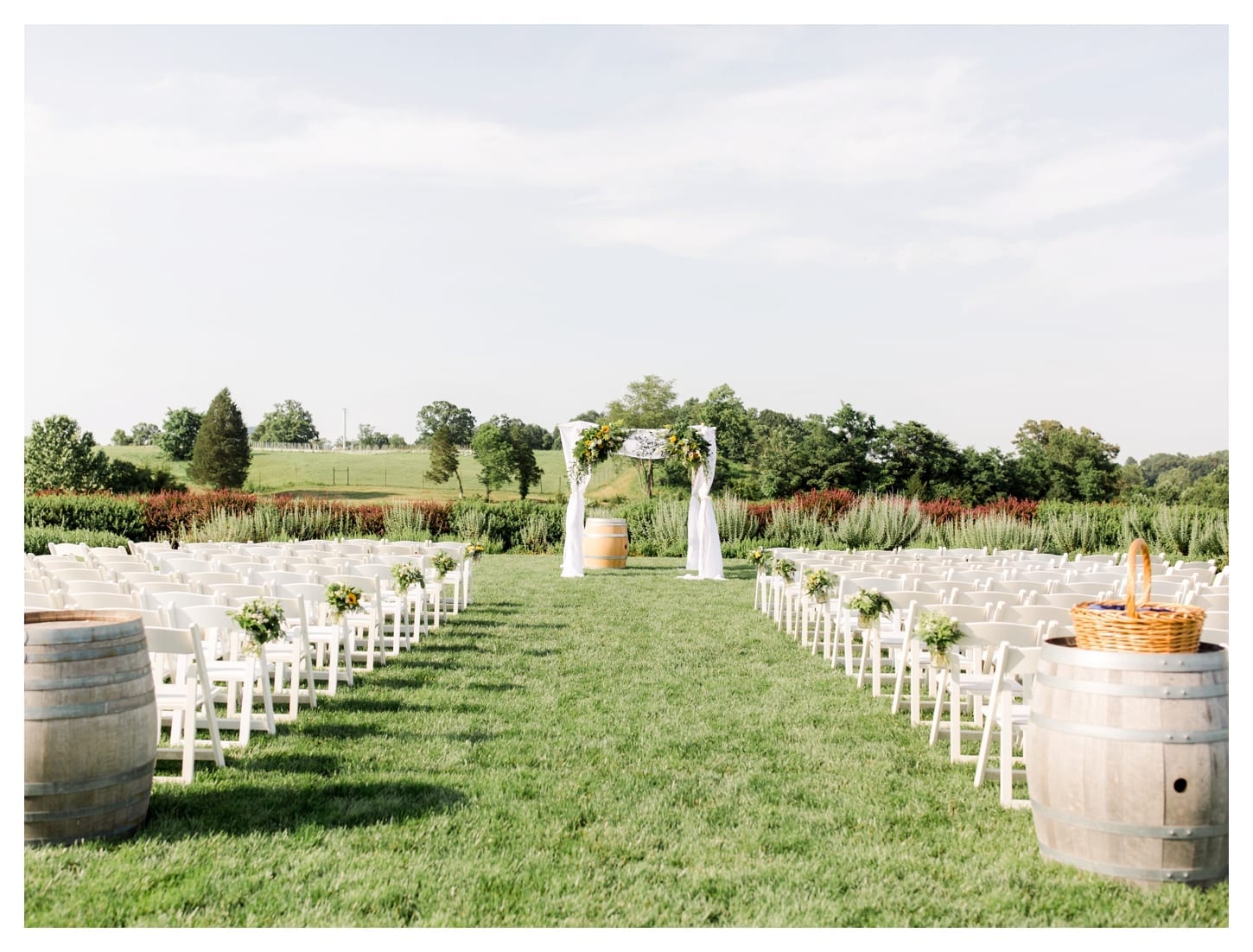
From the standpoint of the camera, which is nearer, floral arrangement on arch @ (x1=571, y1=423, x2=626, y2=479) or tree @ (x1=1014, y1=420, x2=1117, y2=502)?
floral arrangement on arch @ (x1=571, y1=423, x2=626, y2=479)

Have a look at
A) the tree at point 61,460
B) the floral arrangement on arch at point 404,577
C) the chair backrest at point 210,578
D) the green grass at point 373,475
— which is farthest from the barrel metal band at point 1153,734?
the tree at point 61,460

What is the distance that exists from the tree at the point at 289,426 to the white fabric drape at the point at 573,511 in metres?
77.9

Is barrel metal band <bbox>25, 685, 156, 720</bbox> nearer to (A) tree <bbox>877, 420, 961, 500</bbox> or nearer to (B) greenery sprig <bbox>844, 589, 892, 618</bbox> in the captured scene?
(B) greenery sprig <bbox>844, 589, 892, 618</bbox>

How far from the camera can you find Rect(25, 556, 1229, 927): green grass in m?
3.37

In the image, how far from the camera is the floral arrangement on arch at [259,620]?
563 centimetres

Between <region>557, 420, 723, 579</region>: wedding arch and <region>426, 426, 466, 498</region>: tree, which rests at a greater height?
<region>426, 426, 466, 498</region>: tree

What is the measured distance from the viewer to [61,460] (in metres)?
52.3

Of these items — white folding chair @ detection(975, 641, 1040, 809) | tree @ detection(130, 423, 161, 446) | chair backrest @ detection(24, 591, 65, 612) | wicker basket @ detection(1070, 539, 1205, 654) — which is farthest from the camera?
tree @ detection(130, 423, 161, 446)

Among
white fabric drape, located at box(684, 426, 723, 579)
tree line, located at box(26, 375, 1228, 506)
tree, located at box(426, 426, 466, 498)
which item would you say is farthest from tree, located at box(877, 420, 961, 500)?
tree, located at box(426, 426, 466, 498)

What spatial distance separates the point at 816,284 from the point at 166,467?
46.4m

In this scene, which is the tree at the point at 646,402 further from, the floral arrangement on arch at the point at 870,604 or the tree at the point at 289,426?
the floral arrangement on arch at the point at 870,604

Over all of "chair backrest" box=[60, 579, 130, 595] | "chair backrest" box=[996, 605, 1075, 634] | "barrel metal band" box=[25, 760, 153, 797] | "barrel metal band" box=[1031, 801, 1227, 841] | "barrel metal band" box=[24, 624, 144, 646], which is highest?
"barrel metal band" box=[24, 624, 144, 646]

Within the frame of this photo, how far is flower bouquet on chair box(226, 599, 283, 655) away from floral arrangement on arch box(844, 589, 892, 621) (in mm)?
4102

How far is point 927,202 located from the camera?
2008 centimetres
